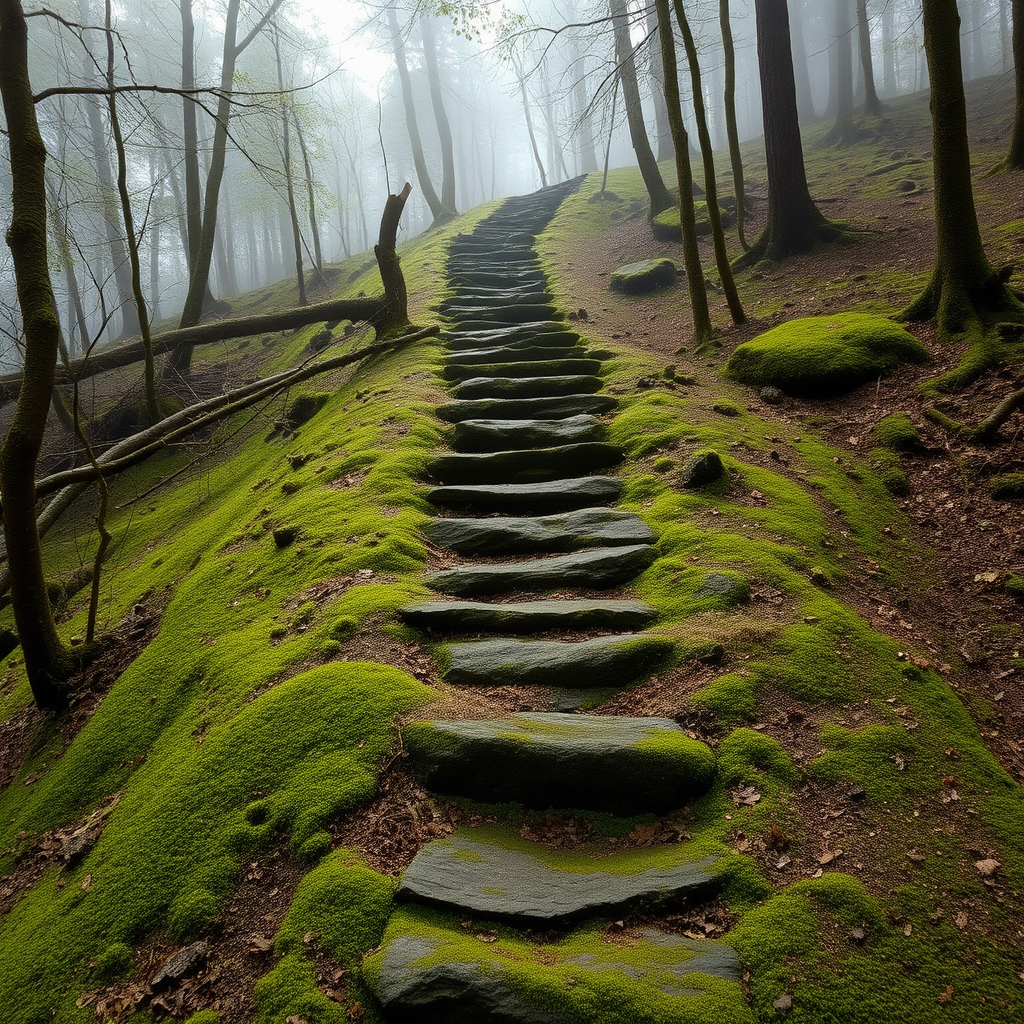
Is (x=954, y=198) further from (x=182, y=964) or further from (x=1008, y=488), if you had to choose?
(x=182, y=964)

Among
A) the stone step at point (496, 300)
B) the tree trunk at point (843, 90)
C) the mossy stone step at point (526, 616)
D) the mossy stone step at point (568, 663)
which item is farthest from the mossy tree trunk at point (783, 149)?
the tree trunk at point (843, 90)

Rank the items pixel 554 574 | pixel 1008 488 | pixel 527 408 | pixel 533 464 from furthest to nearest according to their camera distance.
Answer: pixel 527 408, pixel 533 464, pixel 1008 488, pixel 554 574

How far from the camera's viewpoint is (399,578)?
498cm

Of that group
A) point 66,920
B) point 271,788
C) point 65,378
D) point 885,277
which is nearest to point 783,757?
point 271,788

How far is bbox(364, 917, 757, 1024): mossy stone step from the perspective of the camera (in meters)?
2.19

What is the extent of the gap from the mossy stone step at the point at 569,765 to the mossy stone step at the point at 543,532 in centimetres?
208

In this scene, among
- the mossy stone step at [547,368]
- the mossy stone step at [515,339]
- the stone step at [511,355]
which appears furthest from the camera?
the mossy stone step at [515,339]

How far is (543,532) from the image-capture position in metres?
5.40

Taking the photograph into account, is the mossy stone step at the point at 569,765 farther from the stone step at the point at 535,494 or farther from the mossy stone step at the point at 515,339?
the mossy stone step at the point at 515,339

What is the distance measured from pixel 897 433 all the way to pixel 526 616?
14.5 feet

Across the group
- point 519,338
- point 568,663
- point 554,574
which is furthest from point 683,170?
point 568,663

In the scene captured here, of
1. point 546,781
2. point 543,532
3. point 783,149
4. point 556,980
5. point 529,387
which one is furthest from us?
point 783,149

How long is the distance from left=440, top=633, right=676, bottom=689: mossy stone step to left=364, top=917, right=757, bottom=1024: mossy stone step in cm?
150

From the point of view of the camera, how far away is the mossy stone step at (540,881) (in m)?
2.60
